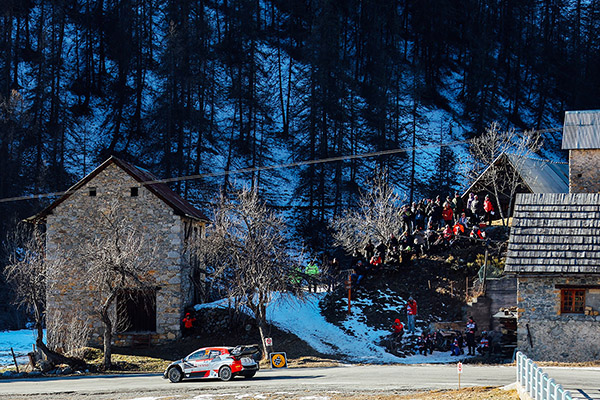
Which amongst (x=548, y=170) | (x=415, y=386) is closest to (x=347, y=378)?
(x=415, y=386)

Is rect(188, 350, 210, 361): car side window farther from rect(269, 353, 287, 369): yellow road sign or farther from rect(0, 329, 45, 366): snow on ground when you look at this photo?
rect(0, 329, 45, 366): snow on ground

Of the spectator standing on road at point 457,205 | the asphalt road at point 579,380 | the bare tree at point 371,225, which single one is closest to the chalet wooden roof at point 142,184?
the bare tree at point 371,225

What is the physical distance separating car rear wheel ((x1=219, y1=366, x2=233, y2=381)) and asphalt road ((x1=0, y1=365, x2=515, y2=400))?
0.26 metres

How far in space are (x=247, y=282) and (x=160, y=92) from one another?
39.2m

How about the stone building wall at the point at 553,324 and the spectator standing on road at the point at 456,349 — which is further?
the spectator standing on road at the point at 456,349

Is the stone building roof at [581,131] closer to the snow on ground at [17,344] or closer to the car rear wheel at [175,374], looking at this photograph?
the car rear wheel at [175,374]

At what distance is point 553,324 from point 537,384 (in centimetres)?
1098

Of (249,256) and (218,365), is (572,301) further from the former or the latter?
(249,256)

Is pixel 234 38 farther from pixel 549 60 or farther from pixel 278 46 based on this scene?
pixel 549 60

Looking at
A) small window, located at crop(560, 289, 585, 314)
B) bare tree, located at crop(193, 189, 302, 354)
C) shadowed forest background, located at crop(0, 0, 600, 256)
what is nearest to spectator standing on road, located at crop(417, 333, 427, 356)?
bare tree, located at crop(193, 189, 302, 354)

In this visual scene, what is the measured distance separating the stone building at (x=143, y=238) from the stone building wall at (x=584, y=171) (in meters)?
20.4

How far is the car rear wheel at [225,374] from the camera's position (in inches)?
938

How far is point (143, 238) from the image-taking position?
111 feet

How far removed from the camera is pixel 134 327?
3459cm
